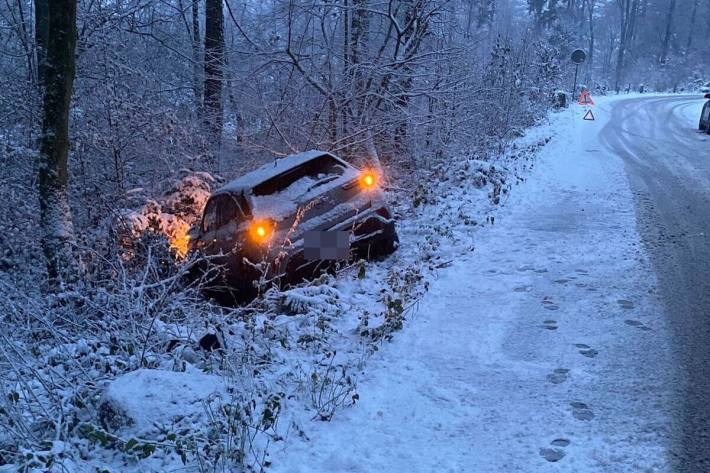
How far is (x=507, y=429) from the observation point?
3814mm

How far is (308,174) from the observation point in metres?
7.30

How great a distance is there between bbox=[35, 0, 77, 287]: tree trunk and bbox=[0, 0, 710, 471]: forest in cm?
2

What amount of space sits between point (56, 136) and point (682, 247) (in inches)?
319

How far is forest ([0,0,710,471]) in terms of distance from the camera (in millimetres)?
3938

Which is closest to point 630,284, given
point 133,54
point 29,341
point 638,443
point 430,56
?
point 638,443

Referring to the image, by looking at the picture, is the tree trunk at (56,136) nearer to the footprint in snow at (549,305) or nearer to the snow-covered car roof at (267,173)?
the snow-covered car roof at (267,173)

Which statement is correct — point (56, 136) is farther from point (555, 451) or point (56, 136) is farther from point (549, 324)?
point (555, 451)

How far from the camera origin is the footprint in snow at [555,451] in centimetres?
347

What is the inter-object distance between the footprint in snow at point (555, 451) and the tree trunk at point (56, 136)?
5328 mm

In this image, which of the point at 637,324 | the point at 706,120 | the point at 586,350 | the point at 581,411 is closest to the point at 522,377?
the point at 581,411

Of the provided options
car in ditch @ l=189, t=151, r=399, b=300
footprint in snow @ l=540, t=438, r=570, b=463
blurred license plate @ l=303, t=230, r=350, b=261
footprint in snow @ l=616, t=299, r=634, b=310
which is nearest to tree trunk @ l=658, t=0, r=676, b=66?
car in ditch @ l=189, t=151, r=399, b=300

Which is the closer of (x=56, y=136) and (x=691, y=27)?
(x=56, y=136)

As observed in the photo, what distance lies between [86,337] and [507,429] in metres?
3.56

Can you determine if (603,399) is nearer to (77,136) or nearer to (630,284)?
(630,284)
